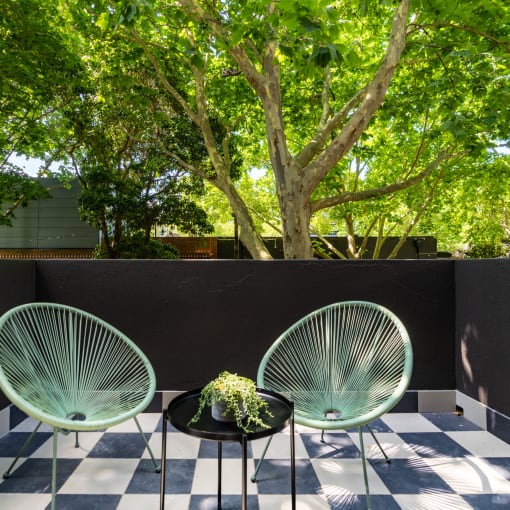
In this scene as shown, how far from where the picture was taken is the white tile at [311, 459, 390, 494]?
2.02m

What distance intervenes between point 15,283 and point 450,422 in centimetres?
318

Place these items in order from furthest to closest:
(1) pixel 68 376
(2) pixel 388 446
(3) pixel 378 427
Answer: (3) pixel 378 427
(2) pixel 388 446
(1) pixel 68 376

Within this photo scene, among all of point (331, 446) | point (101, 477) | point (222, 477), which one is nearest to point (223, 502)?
point (222, 477)

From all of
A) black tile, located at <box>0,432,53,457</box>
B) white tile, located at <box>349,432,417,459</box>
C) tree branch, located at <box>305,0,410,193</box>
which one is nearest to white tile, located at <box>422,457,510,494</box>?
Result: white tile, located at <box>349,432,417,459</box>

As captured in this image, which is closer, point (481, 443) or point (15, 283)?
point (481, 443)

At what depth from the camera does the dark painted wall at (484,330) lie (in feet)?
8.52

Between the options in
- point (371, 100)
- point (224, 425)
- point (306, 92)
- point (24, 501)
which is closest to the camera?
point (224, 425)

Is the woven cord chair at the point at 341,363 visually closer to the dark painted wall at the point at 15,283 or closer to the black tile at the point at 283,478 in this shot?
the black tile at the point at 283,478

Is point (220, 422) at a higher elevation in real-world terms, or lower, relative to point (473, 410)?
higher

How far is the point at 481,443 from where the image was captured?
2.58 metres

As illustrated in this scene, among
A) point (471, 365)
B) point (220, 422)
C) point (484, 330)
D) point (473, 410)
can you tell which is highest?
point (484, 330)

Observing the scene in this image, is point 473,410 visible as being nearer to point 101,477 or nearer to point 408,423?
point 408,423

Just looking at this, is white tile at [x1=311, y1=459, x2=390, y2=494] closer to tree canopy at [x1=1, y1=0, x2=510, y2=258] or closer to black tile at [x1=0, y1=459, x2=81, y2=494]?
black tile at [x1=0, y1=459, x2=81, y2=494]

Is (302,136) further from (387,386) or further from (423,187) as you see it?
(387,386)
